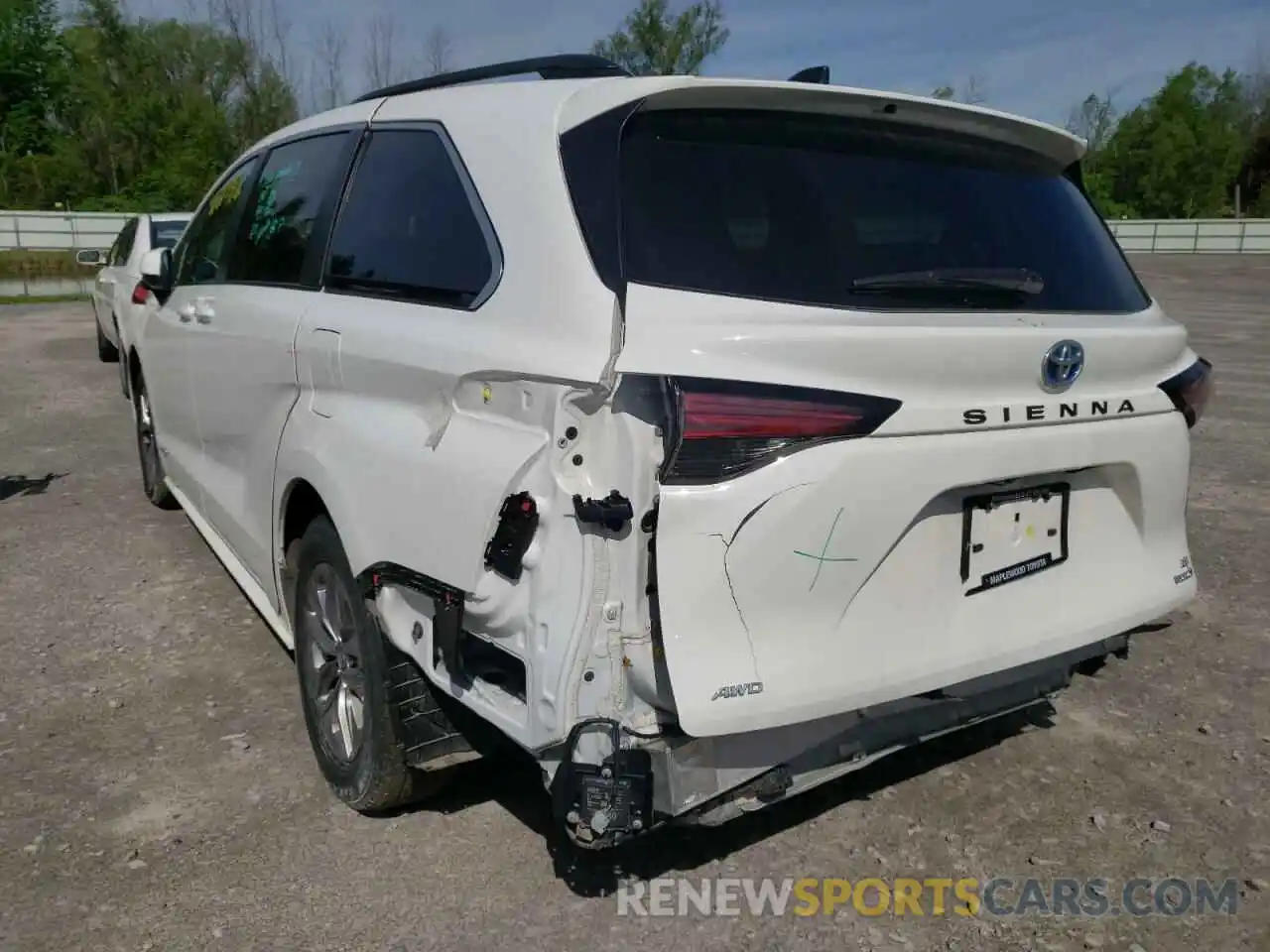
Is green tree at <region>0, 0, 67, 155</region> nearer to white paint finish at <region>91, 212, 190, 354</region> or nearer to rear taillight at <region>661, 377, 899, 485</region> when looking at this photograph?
white paint finish at <region>91, 212, 190, 354</region>

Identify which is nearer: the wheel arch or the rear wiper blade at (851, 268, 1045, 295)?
the rear wiper blade at (851, 268, 1045, 295)

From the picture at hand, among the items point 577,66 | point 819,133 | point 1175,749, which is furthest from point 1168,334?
point 577,66

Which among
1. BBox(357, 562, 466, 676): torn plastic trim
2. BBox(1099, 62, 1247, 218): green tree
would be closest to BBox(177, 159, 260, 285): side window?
BBox(357, 562, 466, 676): torn plastic trim

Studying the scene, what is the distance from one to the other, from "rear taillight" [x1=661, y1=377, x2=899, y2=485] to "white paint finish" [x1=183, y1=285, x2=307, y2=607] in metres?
1.55

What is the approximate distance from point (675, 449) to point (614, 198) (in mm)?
577

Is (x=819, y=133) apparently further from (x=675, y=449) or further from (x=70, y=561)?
(x=70, y=561)

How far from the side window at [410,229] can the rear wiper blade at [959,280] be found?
87cm

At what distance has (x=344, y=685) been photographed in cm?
306

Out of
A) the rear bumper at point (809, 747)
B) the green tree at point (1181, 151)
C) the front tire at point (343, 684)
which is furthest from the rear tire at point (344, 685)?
the green tree at point (1181, 151)

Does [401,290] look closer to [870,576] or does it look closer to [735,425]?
[735,425]

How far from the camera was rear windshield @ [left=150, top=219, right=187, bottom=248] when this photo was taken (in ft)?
33.6

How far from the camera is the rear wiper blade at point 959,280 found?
2371mm

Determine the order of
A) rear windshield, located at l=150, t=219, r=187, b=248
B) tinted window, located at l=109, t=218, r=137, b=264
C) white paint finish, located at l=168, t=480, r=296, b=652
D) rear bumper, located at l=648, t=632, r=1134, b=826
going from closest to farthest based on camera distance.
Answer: rear bumper, located at l=648, t=632, r=1134, b=826, white paint finish, located at l=168, t=480, r=296, b=652, rear windshield, located at l=150, t=219, r=187, b=248, tinted window, located at l=109, t=218, r=137, b=264

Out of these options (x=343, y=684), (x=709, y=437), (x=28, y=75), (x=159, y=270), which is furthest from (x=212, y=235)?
(x=28, y=75)
